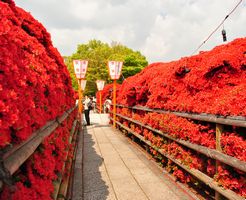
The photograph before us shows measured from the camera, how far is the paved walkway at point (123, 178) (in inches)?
148

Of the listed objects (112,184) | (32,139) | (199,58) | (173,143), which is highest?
(199,58)

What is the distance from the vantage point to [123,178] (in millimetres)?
4543

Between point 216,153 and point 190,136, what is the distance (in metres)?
0.71

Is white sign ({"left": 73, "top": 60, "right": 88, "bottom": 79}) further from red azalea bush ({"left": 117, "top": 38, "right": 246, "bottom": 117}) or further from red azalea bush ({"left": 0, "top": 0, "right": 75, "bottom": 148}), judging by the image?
red azalea bush ({"left": 0, "top": 0, "right": 75, "bottom": 148})

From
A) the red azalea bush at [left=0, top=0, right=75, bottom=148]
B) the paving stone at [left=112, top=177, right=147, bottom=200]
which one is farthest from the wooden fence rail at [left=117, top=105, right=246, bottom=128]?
the red azalea bush at [left=0, top=0, right=75, bottom=148]

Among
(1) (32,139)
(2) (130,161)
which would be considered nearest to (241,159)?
(1) (32,139)

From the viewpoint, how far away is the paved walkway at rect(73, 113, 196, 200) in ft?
12.3

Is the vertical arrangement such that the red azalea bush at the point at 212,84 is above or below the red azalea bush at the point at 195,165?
above

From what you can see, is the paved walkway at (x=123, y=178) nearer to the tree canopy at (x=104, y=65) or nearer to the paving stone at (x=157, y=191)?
the paving stone at (x=157, y=191)

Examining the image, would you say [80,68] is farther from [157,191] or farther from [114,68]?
[157,191]

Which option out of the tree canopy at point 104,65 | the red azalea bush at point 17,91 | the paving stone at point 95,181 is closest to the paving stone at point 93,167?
the paving stone at point 95,181

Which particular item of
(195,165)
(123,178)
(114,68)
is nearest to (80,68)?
(114,68)

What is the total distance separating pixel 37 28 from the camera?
3838mm

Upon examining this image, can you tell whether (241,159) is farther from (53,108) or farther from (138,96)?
(138,96)
